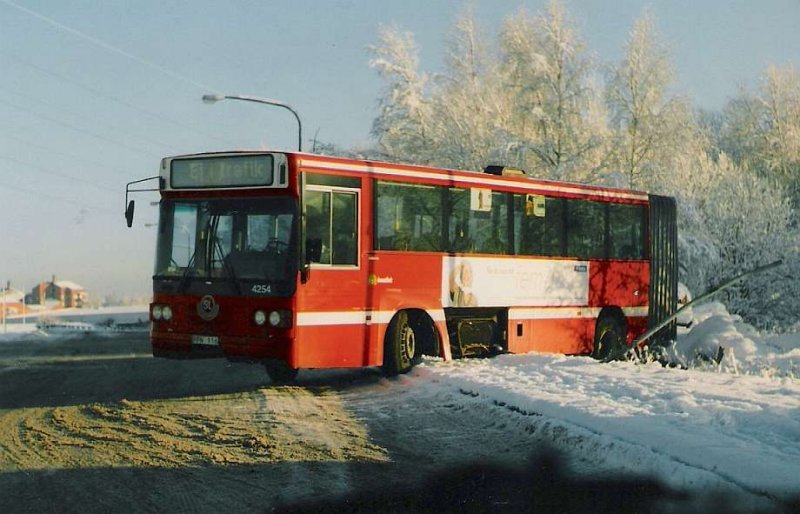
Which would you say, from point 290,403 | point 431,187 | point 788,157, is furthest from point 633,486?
point 788,157

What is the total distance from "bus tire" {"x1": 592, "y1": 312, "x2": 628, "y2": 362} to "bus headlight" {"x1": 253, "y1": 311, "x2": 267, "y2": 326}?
840 centimetres

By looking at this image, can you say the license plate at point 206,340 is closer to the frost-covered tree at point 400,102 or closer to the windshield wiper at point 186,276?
the windshield wiper at point 186,276

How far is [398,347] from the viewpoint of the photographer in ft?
45.5

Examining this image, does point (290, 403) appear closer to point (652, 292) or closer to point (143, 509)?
point (143, 509)

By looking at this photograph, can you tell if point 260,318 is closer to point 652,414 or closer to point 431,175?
point 431,175

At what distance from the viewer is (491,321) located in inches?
630

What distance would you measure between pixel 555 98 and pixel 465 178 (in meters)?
25.4

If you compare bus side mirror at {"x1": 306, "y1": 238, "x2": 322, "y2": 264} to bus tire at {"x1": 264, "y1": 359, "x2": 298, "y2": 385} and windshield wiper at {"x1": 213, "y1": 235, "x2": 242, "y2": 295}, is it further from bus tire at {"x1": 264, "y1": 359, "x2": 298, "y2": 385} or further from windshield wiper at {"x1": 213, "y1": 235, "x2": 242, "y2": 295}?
bus tire at {"x1": 264, "y1": 359, "x2": 298, "y2": 385}

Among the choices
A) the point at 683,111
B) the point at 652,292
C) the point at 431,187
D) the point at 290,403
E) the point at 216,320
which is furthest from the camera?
the point at 683,111

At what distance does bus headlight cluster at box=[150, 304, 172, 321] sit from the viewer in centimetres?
1279

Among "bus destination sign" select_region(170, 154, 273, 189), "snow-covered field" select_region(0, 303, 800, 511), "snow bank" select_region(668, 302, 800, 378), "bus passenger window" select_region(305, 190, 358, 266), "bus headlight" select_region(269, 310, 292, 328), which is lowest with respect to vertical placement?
"snow-covered field" select_region(0, 303, 800, 511)

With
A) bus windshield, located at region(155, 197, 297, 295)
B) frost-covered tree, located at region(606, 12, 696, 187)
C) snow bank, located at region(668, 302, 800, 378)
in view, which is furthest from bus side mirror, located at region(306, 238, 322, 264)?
frost-covered tree, located at region(606, 12, 696, 187)

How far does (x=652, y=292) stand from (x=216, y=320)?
36.5 feet

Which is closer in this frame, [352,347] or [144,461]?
[144,461]
